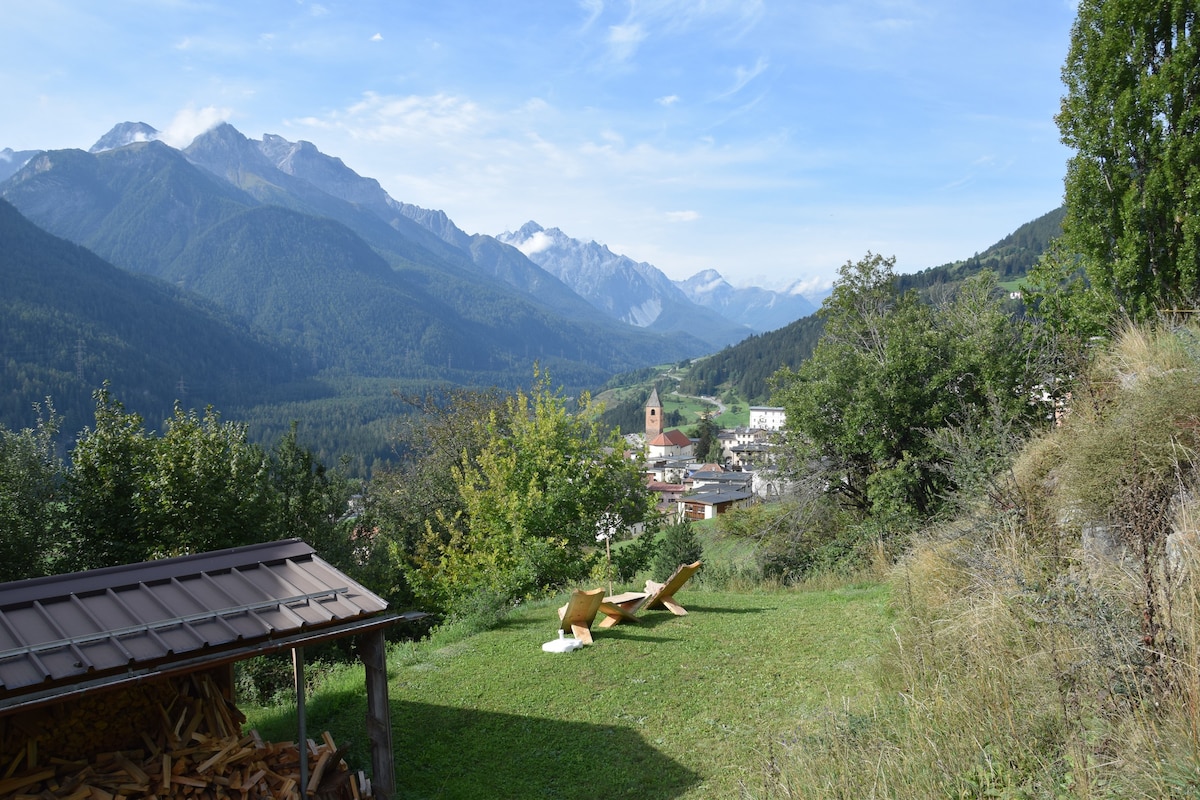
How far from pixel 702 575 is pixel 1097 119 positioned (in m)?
9.93

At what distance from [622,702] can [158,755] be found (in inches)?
151

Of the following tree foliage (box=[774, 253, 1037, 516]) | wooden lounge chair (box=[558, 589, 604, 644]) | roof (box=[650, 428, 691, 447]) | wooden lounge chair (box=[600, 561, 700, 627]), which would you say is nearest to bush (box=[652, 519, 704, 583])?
tree foliage (box=[774, 253, 1037, 516])

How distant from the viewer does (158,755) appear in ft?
16.5

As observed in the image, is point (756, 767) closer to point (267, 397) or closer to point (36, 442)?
point (36, 442)

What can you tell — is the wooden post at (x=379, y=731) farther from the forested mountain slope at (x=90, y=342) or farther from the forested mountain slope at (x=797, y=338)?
the forested mountain slope at (x=90, y=342)

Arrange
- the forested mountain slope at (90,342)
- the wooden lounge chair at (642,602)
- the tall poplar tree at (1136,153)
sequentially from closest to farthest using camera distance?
1. the wooden lounge chair at (642,602)
2. the tall poplar tree at (1136,153)
3. the forested mountain slope at (90,342)

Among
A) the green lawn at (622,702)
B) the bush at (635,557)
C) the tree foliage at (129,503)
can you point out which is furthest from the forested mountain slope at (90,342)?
the green lawn at (622,702)

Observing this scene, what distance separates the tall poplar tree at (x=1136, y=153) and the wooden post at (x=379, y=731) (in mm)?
11401

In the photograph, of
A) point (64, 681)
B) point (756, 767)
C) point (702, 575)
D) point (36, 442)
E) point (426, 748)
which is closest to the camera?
point (64, 681)

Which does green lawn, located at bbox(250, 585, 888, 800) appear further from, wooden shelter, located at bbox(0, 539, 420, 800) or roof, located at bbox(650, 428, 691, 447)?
roof, located at bbox(650, 428, 691, 447)

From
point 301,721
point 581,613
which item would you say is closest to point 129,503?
point 581,613

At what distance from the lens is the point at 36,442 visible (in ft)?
65.0

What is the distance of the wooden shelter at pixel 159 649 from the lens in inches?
171

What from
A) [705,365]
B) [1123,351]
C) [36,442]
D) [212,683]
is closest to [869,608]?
[1123,351]
